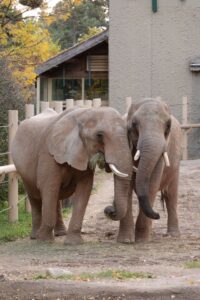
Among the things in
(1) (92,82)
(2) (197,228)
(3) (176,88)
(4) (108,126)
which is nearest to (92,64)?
(1) (92,82)

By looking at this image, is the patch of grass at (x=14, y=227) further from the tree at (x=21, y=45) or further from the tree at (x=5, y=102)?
the tree at (x=21, y=45)

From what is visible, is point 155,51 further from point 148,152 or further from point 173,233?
point 148,152

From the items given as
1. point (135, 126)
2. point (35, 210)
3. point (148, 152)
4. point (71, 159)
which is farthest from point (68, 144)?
point (35, 210)

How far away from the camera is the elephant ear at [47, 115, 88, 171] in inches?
442

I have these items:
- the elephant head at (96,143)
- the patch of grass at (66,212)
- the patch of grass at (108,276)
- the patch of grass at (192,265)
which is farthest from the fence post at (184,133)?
the patch of grass at (108,276)

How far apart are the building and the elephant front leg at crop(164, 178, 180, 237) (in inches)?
650

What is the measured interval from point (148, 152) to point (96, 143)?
33.2 inches

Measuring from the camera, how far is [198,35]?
88.3 feet

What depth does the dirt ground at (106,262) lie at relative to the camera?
7.75 meters

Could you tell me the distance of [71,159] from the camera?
443 inches

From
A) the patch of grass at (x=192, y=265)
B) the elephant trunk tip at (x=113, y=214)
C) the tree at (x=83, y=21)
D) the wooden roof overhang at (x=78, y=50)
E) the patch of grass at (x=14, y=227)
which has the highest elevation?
the tree at (x=83, y=21)

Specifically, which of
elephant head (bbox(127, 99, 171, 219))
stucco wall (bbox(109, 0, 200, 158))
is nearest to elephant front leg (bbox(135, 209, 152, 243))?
elephant head (bbox(127, 99, 171, 219))

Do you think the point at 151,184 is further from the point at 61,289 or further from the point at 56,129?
the point at 61,289

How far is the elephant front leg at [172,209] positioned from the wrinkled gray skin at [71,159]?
1581 mm
